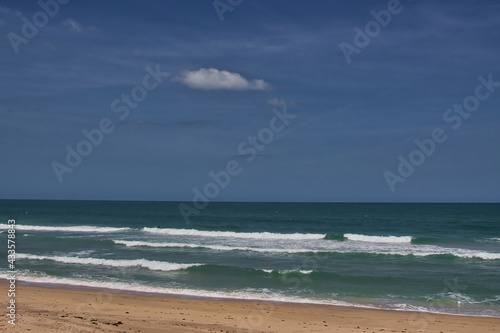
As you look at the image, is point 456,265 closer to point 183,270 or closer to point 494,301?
point 494,301

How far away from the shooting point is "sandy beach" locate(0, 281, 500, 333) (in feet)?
36.3

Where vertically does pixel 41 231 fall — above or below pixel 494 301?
above

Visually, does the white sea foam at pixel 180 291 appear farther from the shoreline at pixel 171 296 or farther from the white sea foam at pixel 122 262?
the white sea foam at pixel 122 262

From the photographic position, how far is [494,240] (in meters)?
34.3

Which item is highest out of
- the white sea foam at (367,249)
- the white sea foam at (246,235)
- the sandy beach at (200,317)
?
the white sea foam at (246,235)

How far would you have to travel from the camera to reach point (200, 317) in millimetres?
12398

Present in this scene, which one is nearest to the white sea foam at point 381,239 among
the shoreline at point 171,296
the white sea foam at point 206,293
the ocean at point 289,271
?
the ocean at point 289,271

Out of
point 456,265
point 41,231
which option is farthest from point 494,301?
point 41,231

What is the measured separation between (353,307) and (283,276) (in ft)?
16.7

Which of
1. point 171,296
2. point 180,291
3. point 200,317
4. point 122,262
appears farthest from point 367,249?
point 200,317

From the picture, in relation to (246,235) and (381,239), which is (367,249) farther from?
(246,235)

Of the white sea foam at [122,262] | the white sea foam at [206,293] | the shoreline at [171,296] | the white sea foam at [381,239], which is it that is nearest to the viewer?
the shoreline at [171,296]

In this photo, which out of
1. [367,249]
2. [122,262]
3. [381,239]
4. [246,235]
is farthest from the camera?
[246,235]

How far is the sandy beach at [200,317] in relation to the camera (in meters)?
11.1
